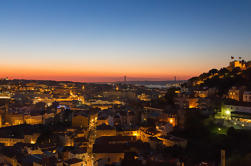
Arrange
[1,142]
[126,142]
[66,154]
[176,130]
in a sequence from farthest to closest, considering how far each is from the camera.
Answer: [1,142] → [176,130] → [126,142] → [66,154]

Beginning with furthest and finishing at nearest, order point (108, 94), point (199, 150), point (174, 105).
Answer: point (108, 94) < point (174, 105) < point (199, 150)

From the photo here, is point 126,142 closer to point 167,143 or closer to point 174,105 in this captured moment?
point 167,143

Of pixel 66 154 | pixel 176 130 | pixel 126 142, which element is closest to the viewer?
pixel 66 154

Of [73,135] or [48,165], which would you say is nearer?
[48,165]

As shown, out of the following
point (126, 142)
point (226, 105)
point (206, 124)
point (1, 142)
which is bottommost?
point (1, 142)

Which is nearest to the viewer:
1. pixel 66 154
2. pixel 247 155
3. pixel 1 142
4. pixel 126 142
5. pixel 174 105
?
pixel 247 155

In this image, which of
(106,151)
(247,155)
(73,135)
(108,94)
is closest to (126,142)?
(106,151)

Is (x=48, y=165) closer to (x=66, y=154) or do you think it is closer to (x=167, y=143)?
(x=66, y=154)

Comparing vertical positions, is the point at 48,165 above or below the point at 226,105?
below

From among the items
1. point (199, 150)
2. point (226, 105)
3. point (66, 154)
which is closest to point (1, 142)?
point (66, 154)
